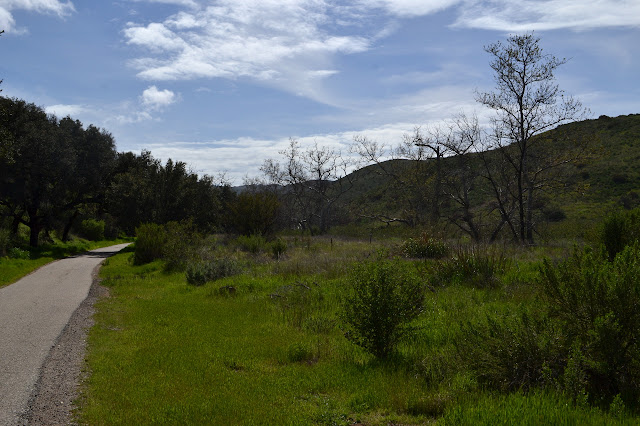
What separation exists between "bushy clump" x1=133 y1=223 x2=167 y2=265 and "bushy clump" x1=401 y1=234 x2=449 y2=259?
508 inches

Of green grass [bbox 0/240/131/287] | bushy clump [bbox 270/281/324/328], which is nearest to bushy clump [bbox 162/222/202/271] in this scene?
green grass [bbox 0/240/131/287]

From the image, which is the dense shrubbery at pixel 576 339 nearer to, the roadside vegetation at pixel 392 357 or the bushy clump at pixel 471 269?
the roadside vegetation at pixel 392 357

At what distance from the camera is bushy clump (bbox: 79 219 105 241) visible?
5175 cm

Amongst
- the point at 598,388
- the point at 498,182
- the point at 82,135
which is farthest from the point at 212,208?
the point at 598,388

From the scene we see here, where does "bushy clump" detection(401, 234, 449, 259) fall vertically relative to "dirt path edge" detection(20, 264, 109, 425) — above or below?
above

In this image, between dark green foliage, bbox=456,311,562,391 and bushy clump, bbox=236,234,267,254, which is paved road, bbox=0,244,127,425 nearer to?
dark green foliage, bbox=456,311,562,391

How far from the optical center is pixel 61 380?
655 cm

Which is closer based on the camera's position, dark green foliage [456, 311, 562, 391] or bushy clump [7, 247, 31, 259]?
dark green foliage [456, 311, 562, 391]

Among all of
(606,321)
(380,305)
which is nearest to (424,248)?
(380,305)

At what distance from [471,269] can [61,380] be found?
33.5 ft

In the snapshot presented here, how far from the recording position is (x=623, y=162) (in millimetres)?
47594

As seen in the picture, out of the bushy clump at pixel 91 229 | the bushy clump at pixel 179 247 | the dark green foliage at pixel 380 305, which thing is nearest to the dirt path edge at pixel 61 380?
the dark green foliage at pixel 380 305

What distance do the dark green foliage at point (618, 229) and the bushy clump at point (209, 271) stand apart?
39.0 ft

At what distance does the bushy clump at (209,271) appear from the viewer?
53.7 ft
